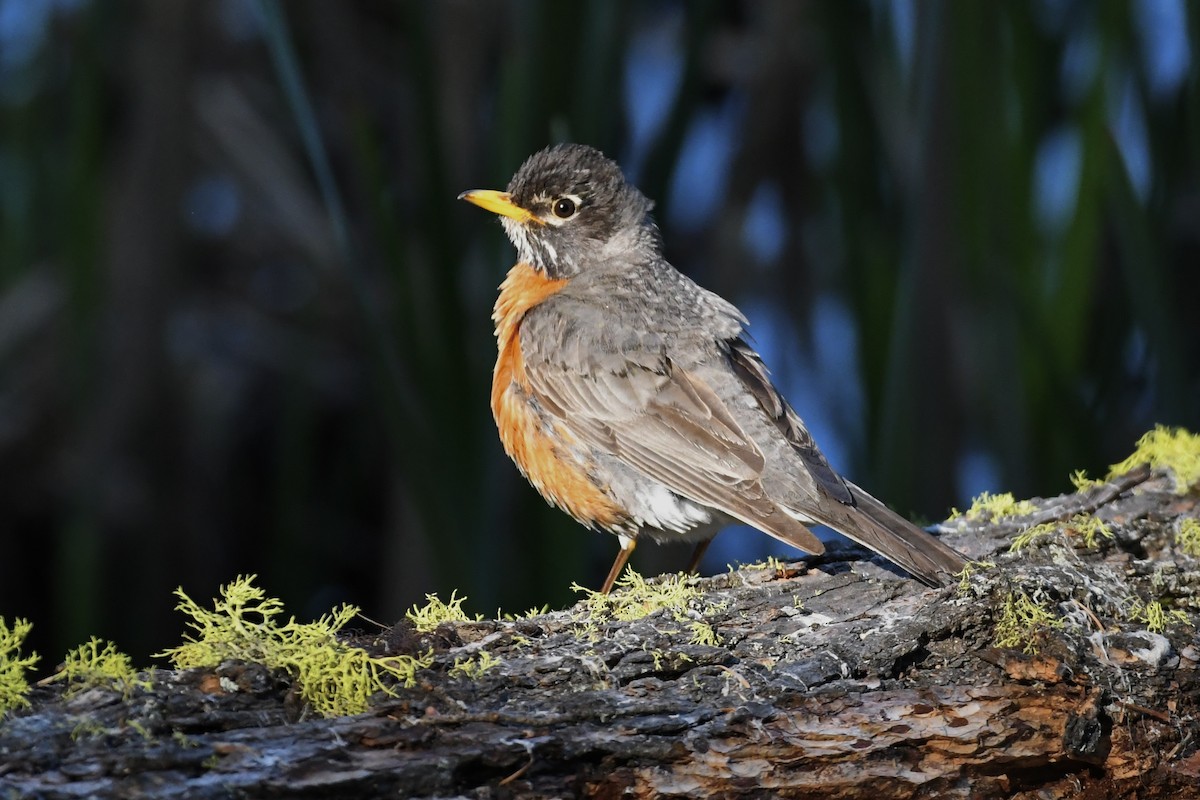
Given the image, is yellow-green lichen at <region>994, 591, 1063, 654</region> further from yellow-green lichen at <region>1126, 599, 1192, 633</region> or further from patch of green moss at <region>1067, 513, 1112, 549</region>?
patch of green moss at <region>1067, 513, 1112, 549</region>

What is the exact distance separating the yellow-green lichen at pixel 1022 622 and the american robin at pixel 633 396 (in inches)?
9.9

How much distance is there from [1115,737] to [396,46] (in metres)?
6.00

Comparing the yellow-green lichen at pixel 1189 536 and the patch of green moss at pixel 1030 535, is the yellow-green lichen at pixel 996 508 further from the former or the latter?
the yellow-green lichen at pixel 1189 536

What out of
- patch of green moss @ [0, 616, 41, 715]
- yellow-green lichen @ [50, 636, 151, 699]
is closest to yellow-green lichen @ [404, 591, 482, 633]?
yellow-green lichen @ [50, 636, 151, 699]

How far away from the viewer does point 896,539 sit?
10.1 feet

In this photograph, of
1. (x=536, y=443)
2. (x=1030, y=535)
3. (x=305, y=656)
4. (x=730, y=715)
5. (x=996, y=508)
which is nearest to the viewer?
(x=305, y=656)

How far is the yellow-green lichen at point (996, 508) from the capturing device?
3719 mm

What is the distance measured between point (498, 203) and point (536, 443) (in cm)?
105

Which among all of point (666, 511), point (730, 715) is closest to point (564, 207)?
point (666, 511)

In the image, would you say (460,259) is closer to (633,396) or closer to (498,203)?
(498,203)

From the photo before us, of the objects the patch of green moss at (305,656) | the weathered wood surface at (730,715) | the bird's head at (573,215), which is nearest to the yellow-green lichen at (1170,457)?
the weathered wood surface at (730,715)

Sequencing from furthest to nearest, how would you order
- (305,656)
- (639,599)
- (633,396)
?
(633,396) < (639,599) < (305,656)

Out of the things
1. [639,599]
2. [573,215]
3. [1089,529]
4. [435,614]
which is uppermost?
[573,215]

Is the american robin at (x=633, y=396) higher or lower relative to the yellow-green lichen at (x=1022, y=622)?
higher
